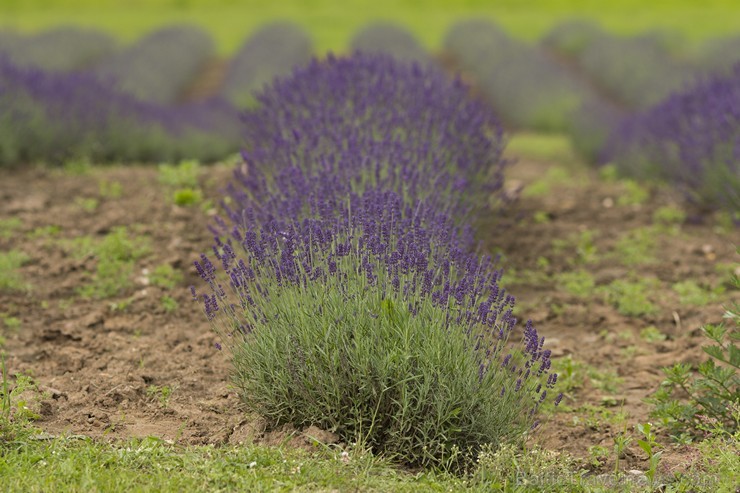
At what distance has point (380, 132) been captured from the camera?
599cm

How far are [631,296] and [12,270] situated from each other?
368 cm

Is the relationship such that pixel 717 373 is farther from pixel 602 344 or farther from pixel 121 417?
pixel 121 417

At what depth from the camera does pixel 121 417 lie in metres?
3.78

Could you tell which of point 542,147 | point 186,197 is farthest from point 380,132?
point 542,147

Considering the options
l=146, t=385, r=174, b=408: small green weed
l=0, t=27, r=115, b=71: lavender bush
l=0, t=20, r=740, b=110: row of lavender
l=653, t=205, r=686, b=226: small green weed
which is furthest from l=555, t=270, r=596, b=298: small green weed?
l=0, t=27, r=115, b=71: lavender bush

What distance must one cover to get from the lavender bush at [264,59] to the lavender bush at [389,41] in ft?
4.09

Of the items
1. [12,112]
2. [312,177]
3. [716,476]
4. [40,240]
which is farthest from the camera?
[12,112]

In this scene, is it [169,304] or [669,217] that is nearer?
[169,304]

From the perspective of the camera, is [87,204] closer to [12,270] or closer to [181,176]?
[181,176]

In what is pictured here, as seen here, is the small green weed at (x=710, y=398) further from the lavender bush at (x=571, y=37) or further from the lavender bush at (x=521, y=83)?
the lavender bush at (x=571, y=37)

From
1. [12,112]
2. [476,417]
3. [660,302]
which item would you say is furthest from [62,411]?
[12,112]

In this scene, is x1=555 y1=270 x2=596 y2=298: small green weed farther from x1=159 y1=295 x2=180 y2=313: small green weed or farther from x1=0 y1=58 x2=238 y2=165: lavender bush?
x1=0 y1=58 x2=238 y2=165: lavender bush

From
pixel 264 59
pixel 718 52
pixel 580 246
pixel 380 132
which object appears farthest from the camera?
pixel 264 59

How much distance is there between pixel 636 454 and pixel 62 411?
230 centimetres
